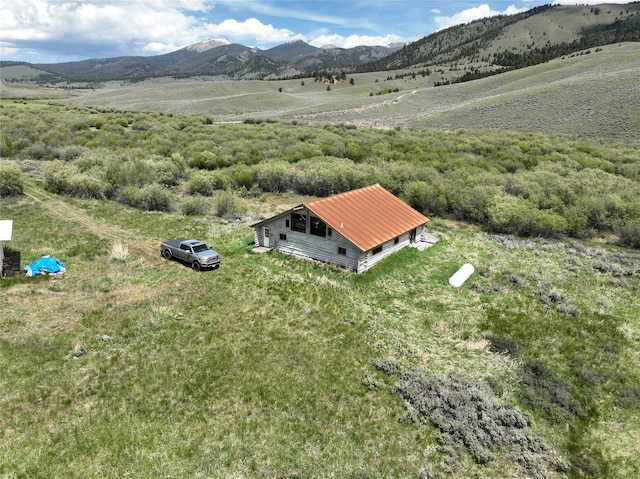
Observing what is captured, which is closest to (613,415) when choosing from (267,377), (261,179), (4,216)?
(267,377)

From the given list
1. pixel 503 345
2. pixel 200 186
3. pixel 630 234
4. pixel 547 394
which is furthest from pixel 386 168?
pixel 547 394

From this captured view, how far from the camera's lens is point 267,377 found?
1326cm

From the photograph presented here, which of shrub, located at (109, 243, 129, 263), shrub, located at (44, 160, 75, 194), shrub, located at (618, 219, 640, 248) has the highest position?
shrub, located at (44, 160, 75, 194)

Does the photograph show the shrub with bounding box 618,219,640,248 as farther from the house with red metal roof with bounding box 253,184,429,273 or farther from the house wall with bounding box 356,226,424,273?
the house with red metal roof with bounding box 253,184,429,273

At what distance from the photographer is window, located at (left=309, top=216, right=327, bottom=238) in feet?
70.5

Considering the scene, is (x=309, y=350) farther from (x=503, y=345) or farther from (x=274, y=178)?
(x=274, y=178)

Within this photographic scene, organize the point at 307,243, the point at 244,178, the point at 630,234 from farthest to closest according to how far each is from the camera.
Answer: the point at 244,178
the point at 630,234
the point at 307,243

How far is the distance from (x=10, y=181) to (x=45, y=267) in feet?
58.3

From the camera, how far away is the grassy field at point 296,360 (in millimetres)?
10539

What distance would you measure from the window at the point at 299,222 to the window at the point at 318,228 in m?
0.43

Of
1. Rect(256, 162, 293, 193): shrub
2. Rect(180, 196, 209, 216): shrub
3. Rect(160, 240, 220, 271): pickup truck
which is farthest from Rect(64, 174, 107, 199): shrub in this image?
Rect(160, 240, 220, 271): pickup truck

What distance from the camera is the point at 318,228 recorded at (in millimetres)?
21688

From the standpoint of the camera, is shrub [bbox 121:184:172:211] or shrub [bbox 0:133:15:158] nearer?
shrub [bbox 121:184:172:211]

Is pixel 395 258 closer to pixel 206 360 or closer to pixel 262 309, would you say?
pixel 262 309
